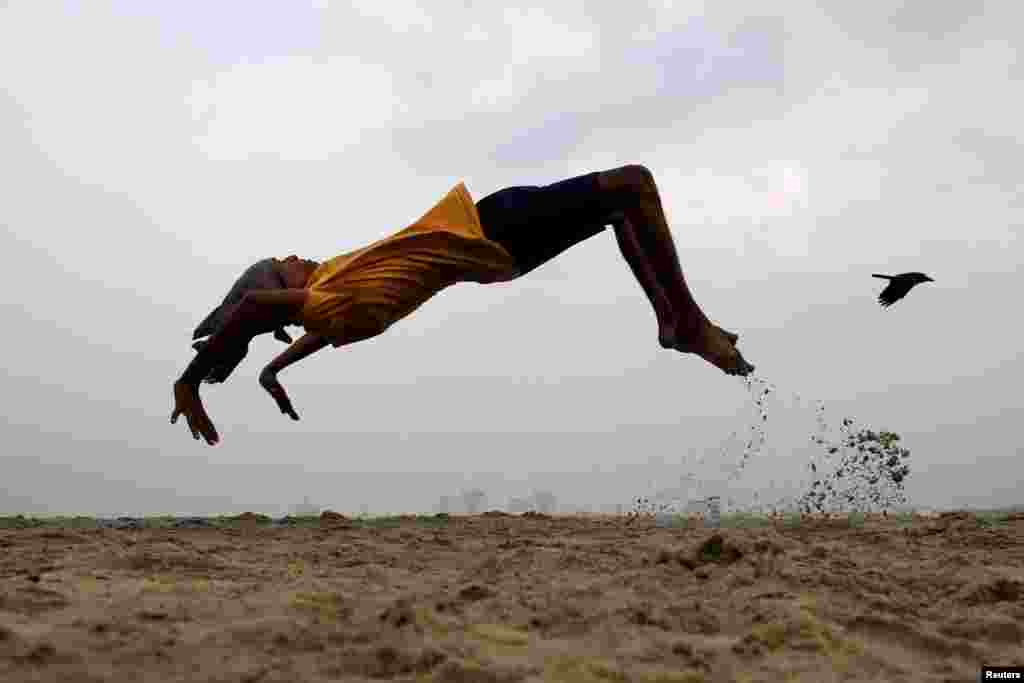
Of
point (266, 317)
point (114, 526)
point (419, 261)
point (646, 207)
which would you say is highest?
point (646, 207)

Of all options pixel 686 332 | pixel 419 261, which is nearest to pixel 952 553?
pixel 686 332

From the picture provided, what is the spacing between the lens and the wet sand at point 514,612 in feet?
6.08

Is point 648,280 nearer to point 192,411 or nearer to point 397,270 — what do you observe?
point 397,270

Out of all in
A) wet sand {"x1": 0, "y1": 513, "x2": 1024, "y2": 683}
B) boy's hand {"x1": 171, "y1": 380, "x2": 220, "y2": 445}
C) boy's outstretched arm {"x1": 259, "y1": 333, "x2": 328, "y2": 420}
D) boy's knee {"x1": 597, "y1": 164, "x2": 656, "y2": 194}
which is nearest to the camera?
wet sand {"x1": 0, "y1": 513, "x2": 1024, "y2": 683}

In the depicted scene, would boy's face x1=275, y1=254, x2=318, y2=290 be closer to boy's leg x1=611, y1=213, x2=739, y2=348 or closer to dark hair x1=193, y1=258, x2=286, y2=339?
dark hair x1=193, y1=258, x2=286, y2=339

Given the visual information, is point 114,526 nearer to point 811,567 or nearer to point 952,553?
point 811,567

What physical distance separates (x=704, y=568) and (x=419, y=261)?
1926 mm

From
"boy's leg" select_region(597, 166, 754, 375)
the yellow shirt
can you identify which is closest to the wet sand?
"boy's leg" select_region(597, 166, 754, 375)

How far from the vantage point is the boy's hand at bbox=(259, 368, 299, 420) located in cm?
411

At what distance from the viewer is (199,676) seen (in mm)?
1765

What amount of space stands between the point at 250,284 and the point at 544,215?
61.2 inches

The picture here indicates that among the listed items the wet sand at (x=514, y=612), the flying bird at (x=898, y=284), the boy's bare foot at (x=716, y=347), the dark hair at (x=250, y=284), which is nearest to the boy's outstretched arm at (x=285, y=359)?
the dark hair at (x=250, y=284)

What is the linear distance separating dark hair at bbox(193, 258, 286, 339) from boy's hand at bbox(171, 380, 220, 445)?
333mm

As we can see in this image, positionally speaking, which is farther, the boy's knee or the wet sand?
the boy's knee
